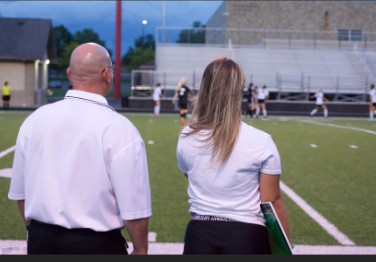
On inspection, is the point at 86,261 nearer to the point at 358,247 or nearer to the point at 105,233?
the point at 105,233

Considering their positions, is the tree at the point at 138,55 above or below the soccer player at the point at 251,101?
above

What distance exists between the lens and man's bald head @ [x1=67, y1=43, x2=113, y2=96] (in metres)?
2.47

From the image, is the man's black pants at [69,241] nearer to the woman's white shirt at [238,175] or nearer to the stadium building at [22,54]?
the woman's white shirt at [238,175]

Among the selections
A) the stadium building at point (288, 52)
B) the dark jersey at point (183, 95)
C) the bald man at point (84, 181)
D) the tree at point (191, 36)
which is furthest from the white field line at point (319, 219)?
the tree at point (191, 36)

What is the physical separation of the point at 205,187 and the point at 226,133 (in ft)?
1.09

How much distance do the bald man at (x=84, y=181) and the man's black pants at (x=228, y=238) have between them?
31 cm

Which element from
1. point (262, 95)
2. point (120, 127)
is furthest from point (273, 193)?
point (262, 95)

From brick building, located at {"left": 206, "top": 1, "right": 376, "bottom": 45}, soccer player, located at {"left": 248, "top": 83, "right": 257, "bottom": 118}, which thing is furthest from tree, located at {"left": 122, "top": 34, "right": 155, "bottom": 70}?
soccer player, located at {"left": 248, "top": 83, "right": 257, "bottom": 118}

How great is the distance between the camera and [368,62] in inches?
1511

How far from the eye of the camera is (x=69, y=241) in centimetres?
229

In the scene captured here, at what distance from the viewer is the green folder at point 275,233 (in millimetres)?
2455

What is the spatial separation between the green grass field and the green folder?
2.76 meters

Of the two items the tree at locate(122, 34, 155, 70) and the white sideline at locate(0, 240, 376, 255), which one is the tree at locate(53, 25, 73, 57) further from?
the white sideline at locate(0, 240, 376, 255)

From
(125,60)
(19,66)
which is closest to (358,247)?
(19,66)
